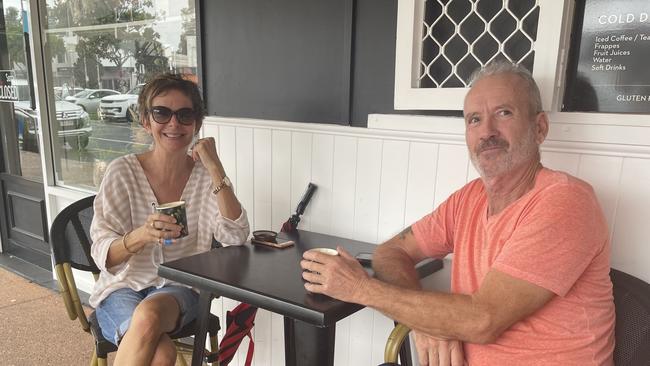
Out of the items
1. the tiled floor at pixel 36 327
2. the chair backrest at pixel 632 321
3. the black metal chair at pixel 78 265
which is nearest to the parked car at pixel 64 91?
the tiled floor at pixel 36 327

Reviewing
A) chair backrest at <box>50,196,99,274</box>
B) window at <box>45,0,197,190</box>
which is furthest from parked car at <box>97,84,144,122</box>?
chair backrest at <box>50,196,99,274</box>

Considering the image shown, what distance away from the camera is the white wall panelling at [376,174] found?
1340 millimetres

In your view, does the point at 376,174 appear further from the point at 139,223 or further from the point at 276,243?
the point at 139,223

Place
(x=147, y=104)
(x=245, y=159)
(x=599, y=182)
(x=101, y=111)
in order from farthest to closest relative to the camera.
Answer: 1. (x=101, y=111)
2. (x=245, y=159)
3. (x=147, y=104)
4. (x=599, y=182)

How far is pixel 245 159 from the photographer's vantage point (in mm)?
2176

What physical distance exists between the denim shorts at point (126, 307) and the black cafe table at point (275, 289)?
0.15m

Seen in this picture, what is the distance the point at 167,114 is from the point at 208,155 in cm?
21

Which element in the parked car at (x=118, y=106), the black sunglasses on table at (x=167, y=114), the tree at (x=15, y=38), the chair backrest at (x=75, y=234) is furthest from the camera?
the tree at (x=15, y=38)

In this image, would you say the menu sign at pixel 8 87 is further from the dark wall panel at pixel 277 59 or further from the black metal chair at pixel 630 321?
the black metal chair at pixel 630 321

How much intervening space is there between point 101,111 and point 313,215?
203cm

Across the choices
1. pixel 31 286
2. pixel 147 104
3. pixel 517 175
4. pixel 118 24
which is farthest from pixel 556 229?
pixel 31 286

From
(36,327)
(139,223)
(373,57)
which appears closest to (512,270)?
(373,57)

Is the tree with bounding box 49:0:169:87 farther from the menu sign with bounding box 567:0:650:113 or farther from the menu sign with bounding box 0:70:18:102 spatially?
the menu sign with bounding box 567:0:650:113

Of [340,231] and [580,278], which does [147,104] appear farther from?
[580,278]
